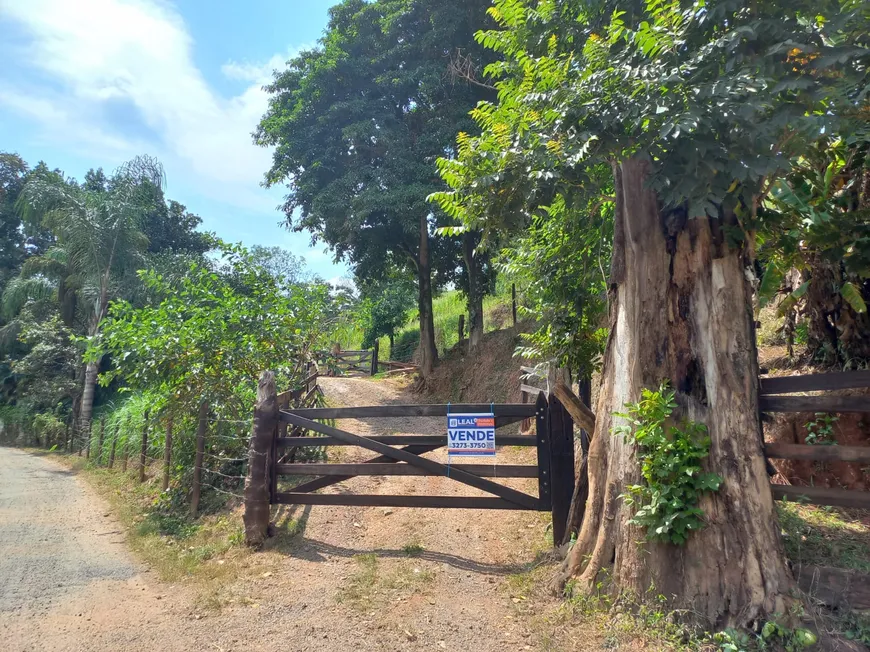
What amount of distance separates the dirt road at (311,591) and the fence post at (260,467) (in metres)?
0.31

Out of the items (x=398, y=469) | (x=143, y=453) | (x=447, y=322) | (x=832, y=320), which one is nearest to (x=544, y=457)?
(x=398, y=469)

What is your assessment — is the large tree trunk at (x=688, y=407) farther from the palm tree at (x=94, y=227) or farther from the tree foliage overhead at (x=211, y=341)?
the palm tree at (x=94, y=227)

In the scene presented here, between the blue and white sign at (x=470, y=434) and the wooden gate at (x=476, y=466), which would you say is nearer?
the wooden gate at (x=476, y=466)

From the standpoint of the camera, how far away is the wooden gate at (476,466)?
5.48m

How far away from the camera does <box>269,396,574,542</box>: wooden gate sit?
5.48 meters

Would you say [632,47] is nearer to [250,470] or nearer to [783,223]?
[783,223]

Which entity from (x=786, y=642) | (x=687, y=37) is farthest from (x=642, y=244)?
(x=786, y=642)

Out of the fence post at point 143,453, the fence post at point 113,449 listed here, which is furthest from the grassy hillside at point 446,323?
the fence post at point 143,453

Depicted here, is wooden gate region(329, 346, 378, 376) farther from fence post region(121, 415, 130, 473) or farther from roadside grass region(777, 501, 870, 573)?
roadside grass region(777, 501, 870, 573)

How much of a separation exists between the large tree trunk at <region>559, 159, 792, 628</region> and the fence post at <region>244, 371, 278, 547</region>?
3.29 m

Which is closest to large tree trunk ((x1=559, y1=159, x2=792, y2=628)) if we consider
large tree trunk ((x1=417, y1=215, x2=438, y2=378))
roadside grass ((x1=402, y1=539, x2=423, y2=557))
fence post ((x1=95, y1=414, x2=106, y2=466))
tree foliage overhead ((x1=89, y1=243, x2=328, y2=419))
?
roadside grass ((x1=402, y1=539, x2=423, y2=557))

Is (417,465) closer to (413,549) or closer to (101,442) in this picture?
(413,549)

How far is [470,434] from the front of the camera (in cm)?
568

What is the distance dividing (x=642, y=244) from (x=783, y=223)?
5.56ft
